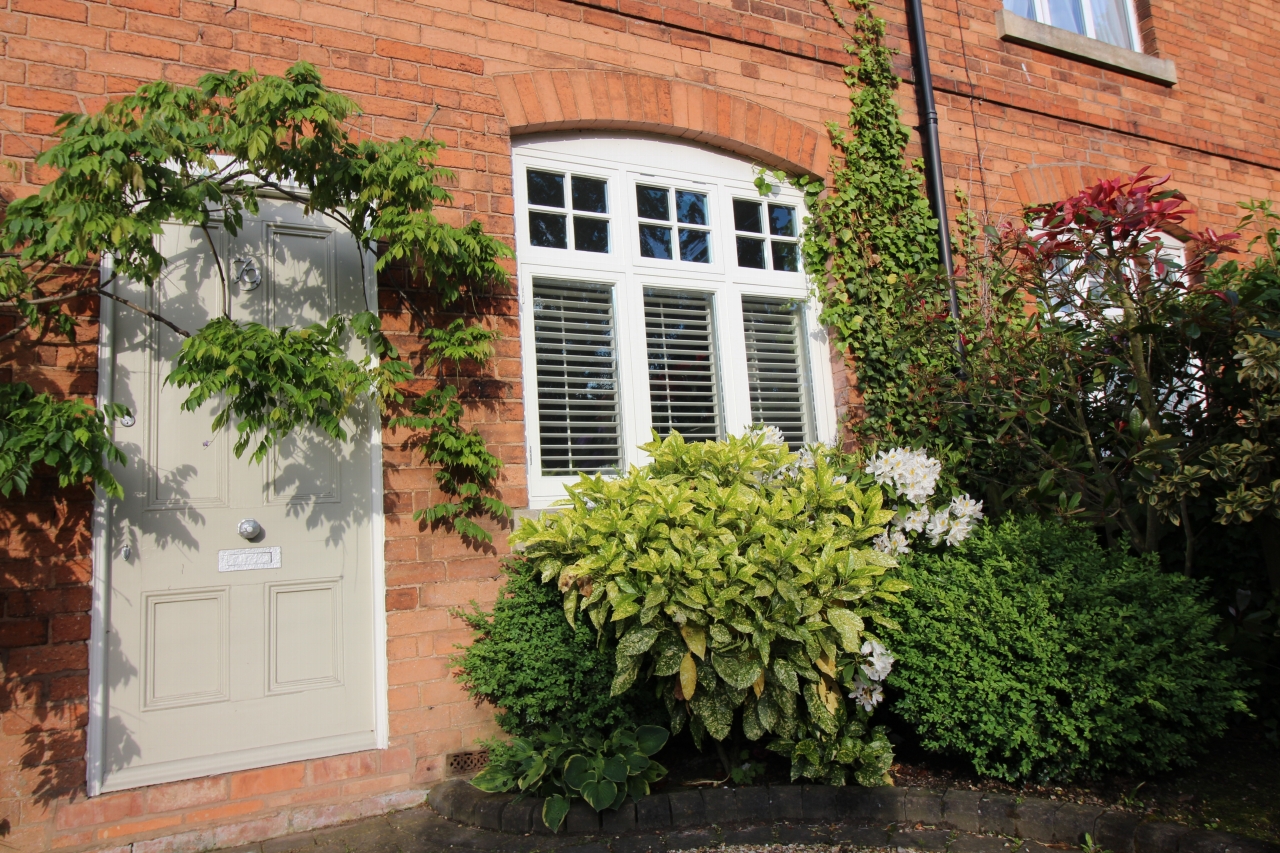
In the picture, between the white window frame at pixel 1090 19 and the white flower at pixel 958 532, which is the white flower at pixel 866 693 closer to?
the white flower at pixel 958 532

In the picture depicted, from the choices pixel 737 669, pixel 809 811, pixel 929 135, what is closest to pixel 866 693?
pixel 809 811

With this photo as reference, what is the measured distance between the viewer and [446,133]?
4.70 m

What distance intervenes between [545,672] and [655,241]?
8.60 feet

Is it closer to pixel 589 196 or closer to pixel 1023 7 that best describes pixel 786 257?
pixel 589 196

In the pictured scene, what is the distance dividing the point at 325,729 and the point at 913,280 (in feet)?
13.6

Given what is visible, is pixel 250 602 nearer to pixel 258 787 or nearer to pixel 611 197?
pixel 258 787

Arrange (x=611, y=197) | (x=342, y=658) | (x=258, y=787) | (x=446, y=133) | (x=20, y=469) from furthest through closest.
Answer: (x=611, y=197), (x=446, y=133), (x=342, y=658), (x=258, y=787), (x=20, y=469)

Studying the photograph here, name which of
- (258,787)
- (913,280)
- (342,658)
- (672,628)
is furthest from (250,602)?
(913,280)

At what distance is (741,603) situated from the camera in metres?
3.64

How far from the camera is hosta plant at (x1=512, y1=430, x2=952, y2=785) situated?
359 centimetres

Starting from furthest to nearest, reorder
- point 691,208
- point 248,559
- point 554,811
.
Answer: point 691,208
point 248,559
point 554,811

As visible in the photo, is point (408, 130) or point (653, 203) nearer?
point (408, 130)

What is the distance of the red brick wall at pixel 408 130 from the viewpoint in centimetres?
364

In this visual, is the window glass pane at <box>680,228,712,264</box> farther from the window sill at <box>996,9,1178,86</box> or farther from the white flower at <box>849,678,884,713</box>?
the window sill at <box>996,9,1178,86</box>
